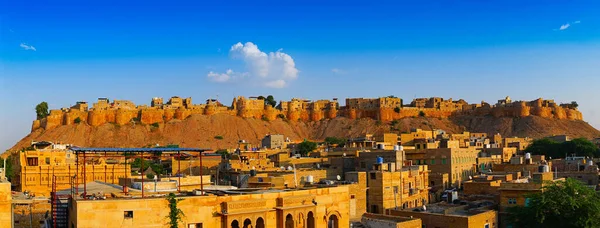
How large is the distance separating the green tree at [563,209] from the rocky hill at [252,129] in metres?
78.6

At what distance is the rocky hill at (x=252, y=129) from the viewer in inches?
4090

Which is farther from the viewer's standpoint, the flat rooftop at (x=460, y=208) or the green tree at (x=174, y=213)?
the flat rooftop at (x=460, y=208)

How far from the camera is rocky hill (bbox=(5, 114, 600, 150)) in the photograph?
103875 mm

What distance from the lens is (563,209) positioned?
23.6 m

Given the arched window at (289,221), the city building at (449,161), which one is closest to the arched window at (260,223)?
the arched window at (289,221)

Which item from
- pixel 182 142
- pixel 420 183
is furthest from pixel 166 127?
pixel 420 183

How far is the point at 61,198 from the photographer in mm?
19375

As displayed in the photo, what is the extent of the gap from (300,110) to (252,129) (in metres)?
16.8

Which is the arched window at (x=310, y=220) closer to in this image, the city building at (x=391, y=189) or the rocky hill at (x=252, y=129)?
the city building at (x=391, y=189)

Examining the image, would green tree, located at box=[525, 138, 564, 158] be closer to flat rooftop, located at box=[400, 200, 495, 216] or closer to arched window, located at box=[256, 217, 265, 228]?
flat rooftop, located at box=[400, 200, 495, 216]

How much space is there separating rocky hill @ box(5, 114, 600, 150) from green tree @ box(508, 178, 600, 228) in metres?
78.6

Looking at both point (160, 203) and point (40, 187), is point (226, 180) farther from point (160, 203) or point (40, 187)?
point (160, 203)

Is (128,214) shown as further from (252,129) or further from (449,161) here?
Result: (252,129)

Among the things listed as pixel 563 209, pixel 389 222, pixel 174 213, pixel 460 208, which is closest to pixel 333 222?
pixel 389 222
